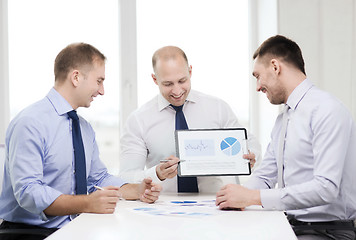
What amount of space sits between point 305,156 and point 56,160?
1247mm

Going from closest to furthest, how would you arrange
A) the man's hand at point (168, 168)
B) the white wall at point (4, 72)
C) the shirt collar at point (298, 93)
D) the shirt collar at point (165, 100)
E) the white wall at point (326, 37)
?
the shirt collar at point (298, 93) → the man's hand at point (168, 168) → the shirt collar at point (165, 100) → the white wall at point (326, 37) → the white wall at point (4, 72)

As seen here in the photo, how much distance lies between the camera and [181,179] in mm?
3191

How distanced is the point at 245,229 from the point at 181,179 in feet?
4.03

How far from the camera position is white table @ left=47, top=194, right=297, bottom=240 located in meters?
1.87

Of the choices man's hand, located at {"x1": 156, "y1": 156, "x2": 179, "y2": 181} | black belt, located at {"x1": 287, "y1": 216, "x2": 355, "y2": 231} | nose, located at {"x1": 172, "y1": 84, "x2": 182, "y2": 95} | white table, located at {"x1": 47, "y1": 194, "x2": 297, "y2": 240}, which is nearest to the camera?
white table, located at {"x1": 47, "y1": 194, "x2": 297, "y2": 240}

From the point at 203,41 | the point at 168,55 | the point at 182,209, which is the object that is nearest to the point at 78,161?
the point at 182,209

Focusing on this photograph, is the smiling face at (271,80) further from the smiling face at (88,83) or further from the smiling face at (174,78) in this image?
the smiling face at (88,83)

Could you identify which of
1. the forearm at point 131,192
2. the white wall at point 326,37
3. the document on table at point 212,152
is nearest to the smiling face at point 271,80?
the document on table at point 212,152

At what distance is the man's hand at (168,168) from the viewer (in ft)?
9.10

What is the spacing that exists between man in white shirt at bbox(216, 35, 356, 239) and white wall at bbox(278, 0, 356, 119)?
166 cm

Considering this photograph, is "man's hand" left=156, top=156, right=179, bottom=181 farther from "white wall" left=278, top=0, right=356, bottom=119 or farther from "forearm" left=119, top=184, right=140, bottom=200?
"white wall" left=278, top=0, right=356, bottom=119

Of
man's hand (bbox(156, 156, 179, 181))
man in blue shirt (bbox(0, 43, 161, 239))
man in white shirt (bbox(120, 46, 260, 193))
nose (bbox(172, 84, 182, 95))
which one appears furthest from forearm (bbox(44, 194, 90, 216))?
nose (bbox(172, 84, 182, 95))

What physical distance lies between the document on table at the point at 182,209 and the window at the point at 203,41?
2207 mm

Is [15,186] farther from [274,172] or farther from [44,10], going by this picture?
[44,10]
